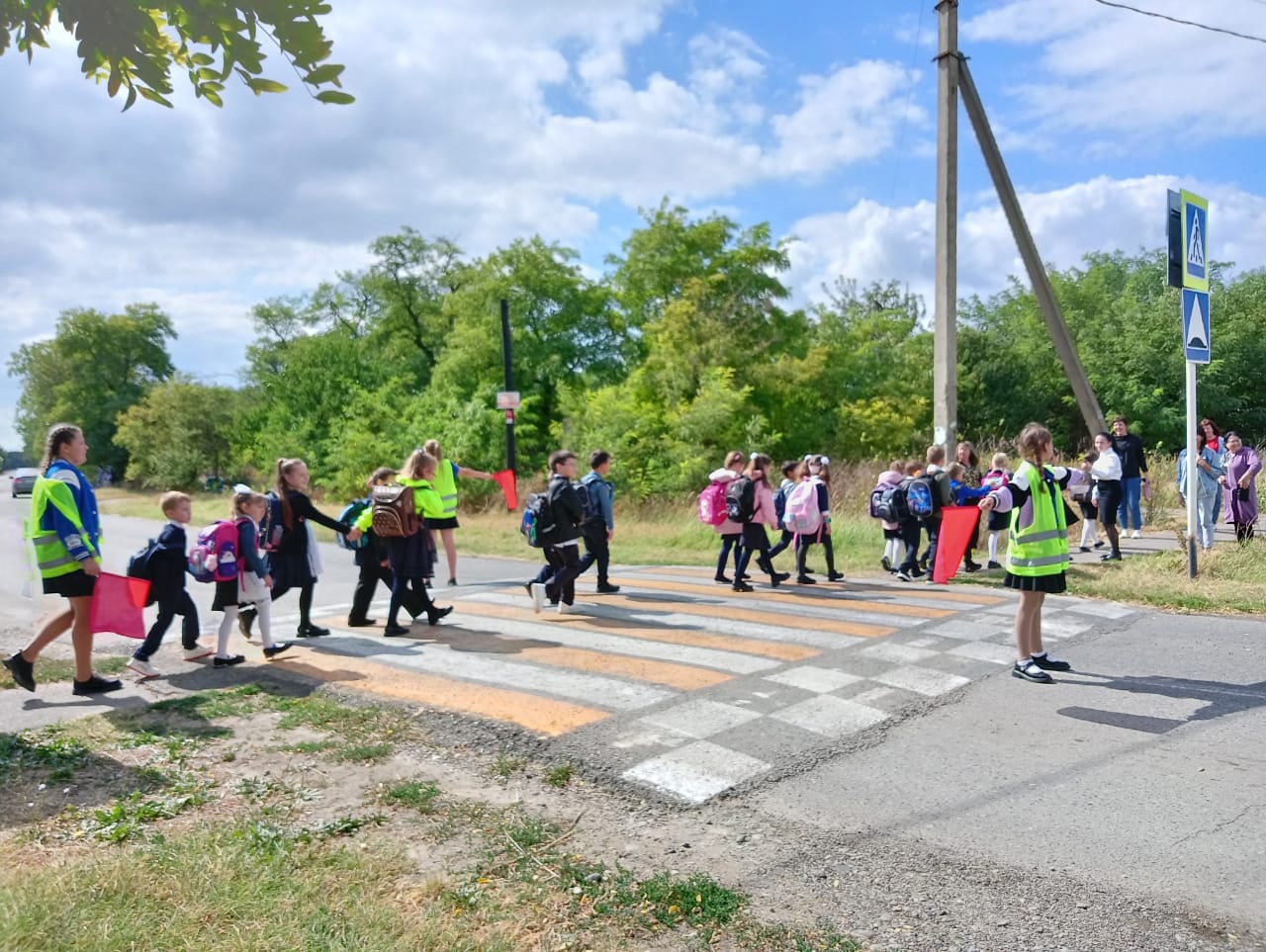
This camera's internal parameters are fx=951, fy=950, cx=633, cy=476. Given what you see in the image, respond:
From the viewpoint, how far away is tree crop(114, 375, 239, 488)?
47.3 m

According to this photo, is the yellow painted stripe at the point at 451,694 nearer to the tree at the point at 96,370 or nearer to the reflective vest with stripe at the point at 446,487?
the reflective vest with stripe at the point at 446,487

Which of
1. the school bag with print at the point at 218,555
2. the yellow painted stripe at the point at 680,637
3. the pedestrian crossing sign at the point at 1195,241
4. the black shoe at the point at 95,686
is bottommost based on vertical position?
the black shoe at the point at 95,686

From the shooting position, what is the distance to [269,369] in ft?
159

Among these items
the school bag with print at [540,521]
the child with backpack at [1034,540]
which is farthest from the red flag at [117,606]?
the child with backpack at [1034,540]

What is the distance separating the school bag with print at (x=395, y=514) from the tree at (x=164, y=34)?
6515 millimetres

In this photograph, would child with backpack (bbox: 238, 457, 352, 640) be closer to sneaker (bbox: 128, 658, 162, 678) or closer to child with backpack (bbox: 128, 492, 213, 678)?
child with backpack (bbox: 128, 492, 213, 678)

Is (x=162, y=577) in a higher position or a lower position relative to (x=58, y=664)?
higher

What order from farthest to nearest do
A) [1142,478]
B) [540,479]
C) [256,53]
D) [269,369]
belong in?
1. [269,369]
2. [540,479]
3. [1142,478]
4. [256,53]

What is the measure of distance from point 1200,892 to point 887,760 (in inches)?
67.4

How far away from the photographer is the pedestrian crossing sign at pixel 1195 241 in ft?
34.3

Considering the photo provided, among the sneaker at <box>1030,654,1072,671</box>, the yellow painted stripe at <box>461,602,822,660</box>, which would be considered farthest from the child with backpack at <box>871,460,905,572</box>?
the sneaker at <box>1030,654,1072,671</box>

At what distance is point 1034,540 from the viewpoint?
6.64m

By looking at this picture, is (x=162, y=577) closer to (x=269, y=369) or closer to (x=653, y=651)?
(x=653, y=651)

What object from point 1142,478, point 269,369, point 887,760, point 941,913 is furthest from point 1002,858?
point 269,369
